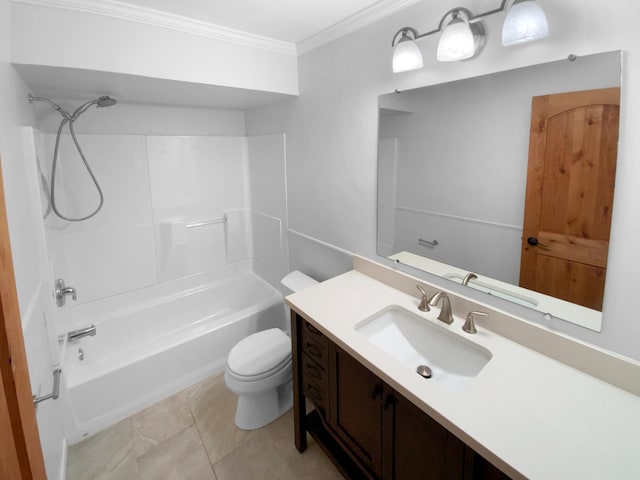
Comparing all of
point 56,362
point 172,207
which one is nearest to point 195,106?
point 172,207

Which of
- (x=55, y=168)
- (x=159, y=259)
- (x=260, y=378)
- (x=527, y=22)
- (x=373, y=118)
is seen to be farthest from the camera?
(x=159, y=259)

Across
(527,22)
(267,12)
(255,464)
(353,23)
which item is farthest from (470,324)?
(267,12)

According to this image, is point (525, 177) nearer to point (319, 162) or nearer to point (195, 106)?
point (319, 162)

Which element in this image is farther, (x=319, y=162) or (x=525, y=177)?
(x=319, y=162)

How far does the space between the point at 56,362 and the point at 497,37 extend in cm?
254

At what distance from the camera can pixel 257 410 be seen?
1961 mm

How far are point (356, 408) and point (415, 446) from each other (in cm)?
30

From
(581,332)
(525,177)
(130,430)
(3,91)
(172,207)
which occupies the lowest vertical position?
(130,430)

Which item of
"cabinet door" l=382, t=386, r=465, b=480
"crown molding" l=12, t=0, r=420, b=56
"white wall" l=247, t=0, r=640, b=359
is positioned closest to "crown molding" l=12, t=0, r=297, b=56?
"crown molding" l=12, t=0, r=420, b=56

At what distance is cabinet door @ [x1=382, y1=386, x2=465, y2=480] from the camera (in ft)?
3.19

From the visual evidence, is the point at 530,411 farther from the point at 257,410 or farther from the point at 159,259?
the point at 159,259

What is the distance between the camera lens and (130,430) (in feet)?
6.40

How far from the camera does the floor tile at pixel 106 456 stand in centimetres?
168

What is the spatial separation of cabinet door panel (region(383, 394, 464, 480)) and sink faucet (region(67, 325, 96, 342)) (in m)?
2.13
